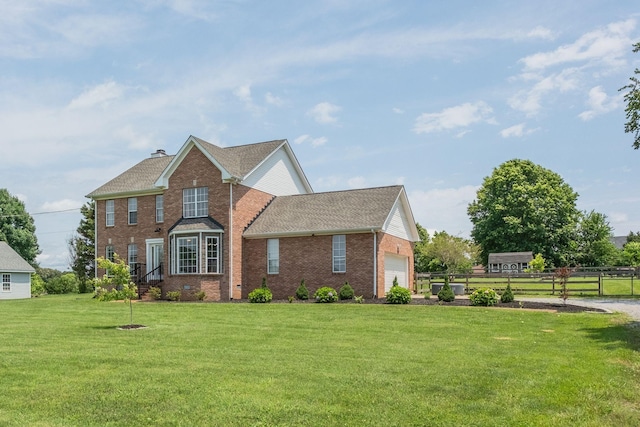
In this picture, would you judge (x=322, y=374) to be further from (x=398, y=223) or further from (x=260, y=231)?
(x=398, y=223)

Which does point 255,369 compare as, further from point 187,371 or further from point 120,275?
point 120,275

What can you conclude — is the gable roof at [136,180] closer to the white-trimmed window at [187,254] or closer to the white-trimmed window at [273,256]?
the white-trimmed window at [187,254]

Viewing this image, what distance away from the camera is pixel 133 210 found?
34750 millimetres

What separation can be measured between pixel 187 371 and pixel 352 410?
3.67m

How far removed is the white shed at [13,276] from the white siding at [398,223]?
3096cm

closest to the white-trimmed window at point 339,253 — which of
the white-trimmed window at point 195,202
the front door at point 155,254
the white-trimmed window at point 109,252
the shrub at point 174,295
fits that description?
the white-trimmed window at point 195,202

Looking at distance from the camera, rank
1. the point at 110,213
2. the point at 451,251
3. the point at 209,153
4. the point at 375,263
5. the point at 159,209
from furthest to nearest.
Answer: the point at 451,251 → the point at 110,213 → the point at 159,209 → the point at 209,153 → the point at 375,263

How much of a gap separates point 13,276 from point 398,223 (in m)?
31.4

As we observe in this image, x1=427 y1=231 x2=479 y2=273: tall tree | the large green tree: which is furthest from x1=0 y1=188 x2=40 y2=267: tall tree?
the large green tree

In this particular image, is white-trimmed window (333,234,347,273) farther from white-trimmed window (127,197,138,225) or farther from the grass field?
white-trimmed window (127,197,138,225)

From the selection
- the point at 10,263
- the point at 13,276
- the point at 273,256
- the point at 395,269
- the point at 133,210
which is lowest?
the point at 13,276

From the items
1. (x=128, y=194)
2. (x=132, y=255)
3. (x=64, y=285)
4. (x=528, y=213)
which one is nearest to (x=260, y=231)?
(x=132, y=255)

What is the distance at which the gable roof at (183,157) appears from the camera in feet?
98.4

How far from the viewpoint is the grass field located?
7102 mm
